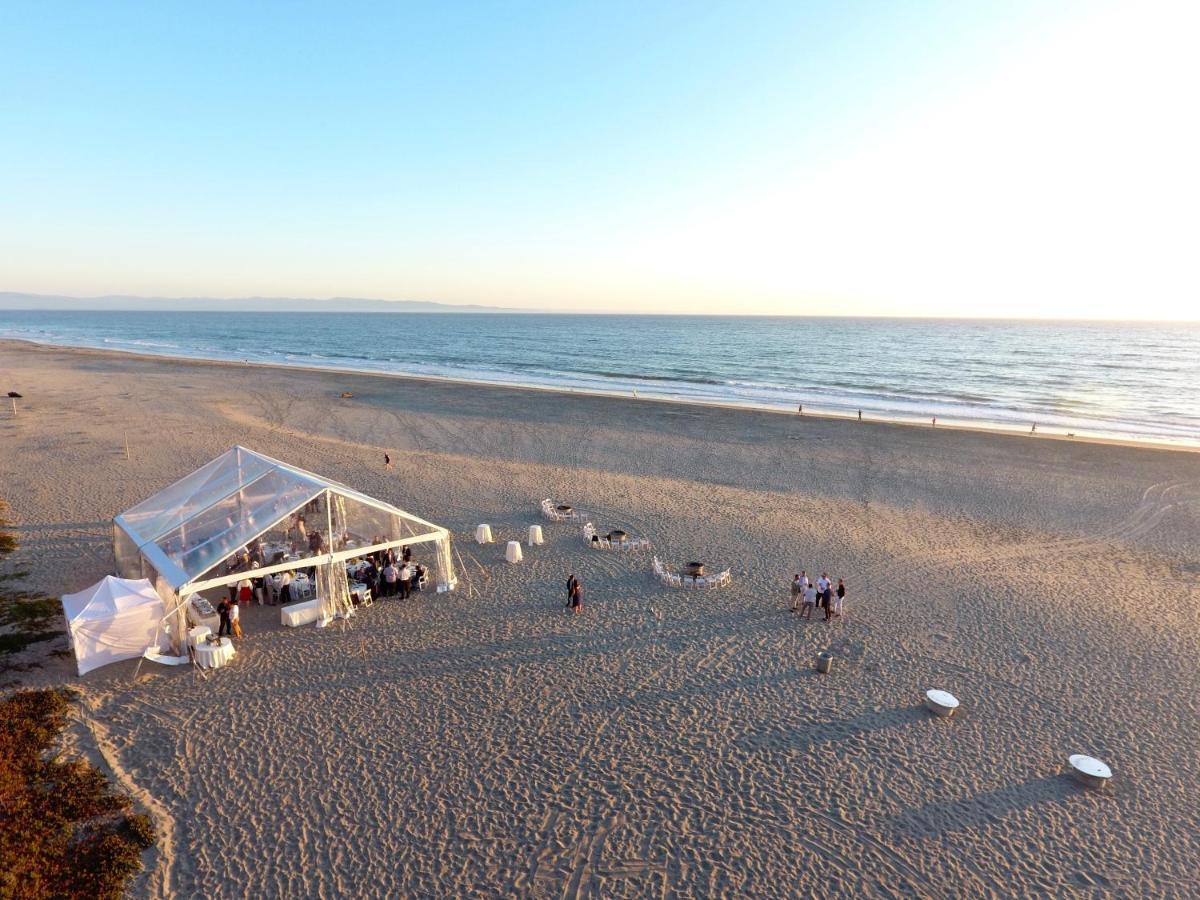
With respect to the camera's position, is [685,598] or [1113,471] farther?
[1113,471]

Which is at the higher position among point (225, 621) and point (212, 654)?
point (225, 621)

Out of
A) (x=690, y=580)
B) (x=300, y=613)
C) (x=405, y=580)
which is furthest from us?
(x=690, y=580)

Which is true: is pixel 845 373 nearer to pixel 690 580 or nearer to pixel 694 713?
pixel 690 580

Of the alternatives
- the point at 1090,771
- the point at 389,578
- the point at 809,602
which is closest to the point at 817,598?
the point at 809,602

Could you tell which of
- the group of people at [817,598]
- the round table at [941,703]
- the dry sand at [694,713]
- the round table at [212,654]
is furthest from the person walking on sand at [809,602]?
the round table at [212,654]

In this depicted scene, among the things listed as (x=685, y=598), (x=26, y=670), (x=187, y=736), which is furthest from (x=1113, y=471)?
(x=26, y=670)

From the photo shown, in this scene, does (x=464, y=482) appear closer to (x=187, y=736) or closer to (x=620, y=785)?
(x=187, y=736)

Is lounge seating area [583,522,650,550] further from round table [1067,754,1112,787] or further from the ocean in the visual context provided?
the ocean
